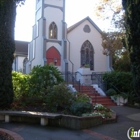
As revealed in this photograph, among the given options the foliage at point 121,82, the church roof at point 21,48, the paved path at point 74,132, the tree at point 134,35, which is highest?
the church roof at point 21,48

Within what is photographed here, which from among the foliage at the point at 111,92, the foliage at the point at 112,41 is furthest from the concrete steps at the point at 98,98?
the foliage at the point at 112,41

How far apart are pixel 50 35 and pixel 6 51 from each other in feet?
55.2

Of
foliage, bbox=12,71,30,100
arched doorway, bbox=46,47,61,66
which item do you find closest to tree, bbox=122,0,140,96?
foliage, bbox=12,71,30,100

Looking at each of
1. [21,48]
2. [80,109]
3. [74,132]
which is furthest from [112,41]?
[21,48]

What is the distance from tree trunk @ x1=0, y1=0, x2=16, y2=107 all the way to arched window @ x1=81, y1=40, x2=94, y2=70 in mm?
17713

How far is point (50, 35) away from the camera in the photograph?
28234 mm

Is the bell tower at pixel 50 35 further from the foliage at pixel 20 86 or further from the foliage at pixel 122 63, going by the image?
the foliage at pixel 20 86

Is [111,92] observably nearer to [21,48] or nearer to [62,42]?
[62,42]

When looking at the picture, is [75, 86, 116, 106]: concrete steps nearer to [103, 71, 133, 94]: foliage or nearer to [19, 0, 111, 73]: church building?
[103, 71, 133, 94]: foliage

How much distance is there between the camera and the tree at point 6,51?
11.5 metres

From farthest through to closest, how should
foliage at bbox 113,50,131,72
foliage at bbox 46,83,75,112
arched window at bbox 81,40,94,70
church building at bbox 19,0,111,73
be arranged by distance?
arched window at bbox 81,40,94,70 → church building at bbox 19,0,111,73 → foliage at bbox 113,50,131,72 → foliage at bbox 46,83,75,112

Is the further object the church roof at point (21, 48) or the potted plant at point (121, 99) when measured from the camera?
the church roof at point (21, 48)

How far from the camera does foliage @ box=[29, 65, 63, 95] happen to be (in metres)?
13.4

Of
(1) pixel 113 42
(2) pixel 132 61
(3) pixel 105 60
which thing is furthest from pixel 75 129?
(3) pixel 105 60
